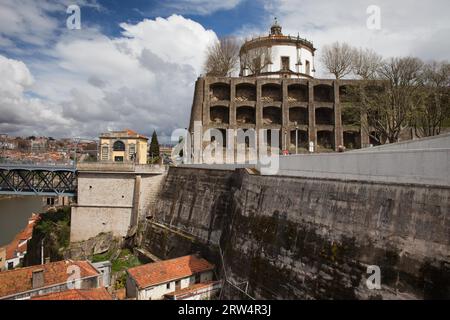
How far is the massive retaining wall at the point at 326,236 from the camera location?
7.12 meters

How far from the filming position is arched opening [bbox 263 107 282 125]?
32594mm

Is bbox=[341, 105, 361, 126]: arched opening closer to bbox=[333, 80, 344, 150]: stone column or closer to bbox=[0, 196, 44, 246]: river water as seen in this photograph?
bbox=[333, 80, 344, 150]: stone column

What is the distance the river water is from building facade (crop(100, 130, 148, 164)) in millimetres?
25813

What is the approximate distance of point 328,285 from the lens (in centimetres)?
930

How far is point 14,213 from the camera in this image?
63562 mm

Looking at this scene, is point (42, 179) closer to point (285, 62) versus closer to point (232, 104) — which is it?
point (232, 104)

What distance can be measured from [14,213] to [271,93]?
200 ft

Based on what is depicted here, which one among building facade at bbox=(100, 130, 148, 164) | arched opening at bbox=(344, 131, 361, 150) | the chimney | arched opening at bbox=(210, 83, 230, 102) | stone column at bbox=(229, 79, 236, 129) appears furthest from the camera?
arched opening at bbox=(210, 83, 230, 102)

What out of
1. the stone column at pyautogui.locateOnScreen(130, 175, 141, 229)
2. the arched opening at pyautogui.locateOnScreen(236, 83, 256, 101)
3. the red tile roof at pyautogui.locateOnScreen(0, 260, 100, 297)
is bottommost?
the red tile roof at pyautogui.locateOnScreen(0, 260, 100, 297)

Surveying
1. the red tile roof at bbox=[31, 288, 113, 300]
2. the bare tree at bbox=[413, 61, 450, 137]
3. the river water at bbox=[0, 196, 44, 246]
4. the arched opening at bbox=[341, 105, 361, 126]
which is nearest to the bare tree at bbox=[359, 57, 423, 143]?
the bare tree at bbox=[413, 61, 450, 137]

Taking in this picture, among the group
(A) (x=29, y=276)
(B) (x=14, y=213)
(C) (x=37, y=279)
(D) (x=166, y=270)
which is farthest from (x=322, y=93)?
(B) (x=14, y=213)


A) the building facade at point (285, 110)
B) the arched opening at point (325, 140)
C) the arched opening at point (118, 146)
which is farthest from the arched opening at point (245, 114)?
the arched opening at point (118, 146)

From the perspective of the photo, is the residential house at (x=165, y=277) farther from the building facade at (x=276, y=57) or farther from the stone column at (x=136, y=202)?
the building facade at (x=276, y=57)
